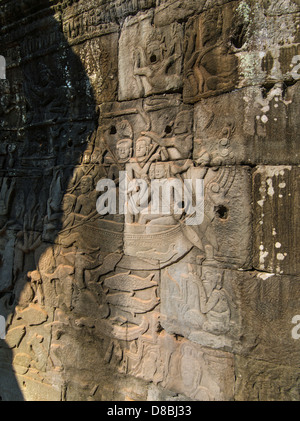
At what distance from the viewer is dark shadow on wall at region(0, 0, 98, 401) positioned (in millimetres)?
3451

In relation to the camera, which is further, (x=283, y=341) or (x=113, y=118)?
(x=113, y=118)

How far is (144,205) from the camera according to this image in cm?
295

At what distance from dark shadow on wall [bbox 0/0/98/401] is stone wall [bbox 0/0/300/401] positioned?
0.07 feet

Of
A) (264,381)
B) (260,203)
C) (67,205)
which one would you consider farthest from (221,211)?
(67,205)

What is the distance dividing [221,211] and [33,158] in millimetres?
2463

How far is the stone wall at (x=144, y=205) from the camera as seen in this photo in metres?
2.39

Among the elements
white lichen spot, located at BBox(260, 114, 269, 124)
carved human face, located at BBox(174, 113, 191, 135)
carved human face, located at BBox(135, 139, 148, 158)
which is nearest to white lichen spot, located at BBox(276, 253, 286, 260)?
white lichen spot, located at BBox(260, 114, 269, 124)

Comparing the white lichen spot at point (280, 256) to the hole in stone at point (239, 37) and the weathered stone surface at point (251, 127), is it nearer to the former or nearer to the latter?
the weathered stone surface at point (251, 127)

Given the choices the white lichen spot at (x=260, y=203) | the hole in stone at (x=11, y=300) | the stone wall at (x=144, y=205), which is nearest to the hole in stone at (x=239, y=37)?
the stone wall at (x=144, y=205)

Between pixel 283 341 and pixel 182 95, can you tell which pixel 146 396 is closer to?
pixel 283 341

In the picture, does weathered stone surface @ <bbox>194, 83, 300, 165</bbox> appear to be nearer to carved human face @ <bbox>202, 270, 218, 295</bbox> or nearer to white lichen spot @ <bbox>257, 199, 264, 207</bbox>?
white lichen spot @ <bbox>257, 199, 264, 207</bbox>
